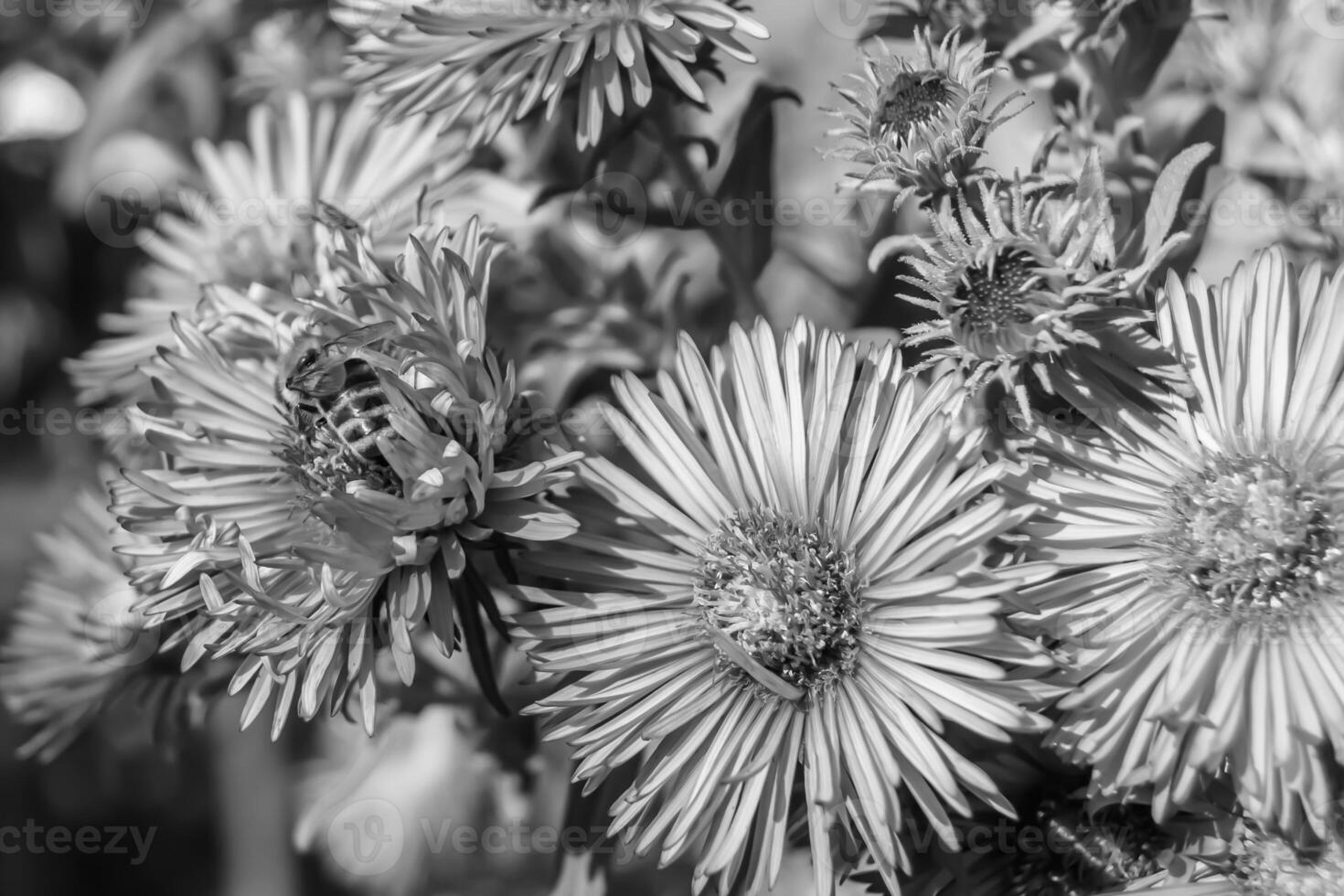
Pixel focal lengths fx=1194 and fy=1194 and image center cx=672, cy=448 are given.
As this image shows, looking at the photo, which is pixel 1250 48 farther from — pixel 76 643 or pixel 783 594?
pixel 76 643

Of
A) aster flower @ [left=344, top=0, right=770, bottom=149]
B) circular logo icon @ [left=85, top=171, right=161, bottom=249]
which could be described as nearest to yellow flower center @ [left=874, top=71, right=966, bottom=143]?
aster flower @ [left=344, top=0, right=770, bottom=149]

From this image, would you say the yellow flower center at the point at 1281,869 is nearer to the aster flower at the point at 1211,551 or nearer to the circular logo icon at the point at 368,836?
the aster flower at the point at 1211,551

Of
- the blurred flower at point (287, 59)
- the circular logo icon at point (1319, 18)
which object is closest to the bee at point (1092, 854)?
the circular logo icon at point (1319, 18)

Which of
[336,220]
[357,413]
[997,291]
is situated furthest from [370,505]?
[997,291]

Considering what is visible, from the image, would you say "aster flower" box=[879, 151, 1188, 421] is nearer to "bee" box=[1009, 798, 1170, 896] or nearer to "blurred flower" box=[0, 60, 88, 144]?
"bee" box=[1009, 798, 1170, 896]

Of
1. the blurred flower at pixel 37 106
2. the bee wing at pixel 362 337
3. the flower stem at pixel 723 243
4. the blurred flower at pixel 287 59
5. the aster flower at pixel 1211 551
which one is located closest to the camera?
the aster flower at pixel 1211 551

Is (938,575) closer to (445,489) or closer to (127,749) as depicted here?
(445,489)

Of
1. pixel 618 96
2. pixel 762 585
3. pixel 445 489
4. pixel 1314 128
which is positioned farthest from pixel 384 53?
pixel 1314 128
